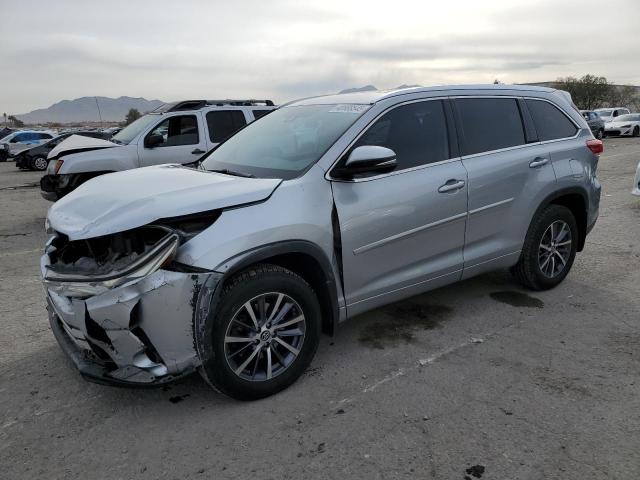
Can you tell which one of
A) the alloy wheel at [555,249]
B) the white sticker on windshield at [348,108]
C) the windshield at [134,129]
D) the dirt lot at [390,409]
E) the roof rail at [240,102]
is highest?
the roof rail at [240,102]

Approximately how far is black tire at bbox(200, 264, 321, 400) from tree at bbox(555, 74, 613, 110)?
60.8m

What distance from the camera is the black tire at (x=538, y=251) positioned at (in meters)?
4.50

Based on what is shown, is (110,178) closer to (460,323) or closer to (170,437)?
(170,437)

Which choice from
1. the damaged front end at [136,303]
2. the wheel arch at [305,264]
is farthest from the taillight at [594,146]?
the damaged front end at [136,303]

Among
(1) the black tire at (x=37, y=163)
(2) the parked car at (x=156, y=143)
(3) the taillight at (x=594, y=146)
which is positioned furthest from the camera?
(1) the black tire at (x=37, y=163)

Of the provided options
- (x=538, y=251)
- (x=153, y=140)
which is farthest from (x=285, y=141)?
(x=153, y=140)

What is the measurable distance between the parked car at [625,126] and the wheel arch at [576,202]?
95.1ft

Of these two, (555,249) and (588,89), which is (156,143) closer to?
(555,249)

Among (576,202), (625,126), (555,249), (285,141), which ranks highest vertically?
(285,141)

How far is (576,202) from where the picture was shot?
4.86m

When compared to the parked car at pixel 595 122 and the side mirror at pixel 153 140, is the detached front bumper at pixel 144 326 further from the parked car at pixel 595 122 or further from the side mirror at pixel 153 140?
the parked car at pixel 595 122

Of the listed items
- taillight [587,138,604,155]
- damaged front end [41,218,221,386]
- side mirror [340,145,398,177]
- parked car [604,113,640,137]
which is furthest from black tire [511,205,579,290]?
parked car [604,113,640,137]

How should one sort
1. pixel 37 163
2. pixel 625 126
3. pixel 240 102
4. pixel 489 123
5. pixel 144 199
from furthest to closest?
pixel 625 126
pixel 37 163
pixel 240 102
pixel 489 123
pixel 144 199

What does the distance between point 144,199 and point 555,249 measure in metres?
3.72
